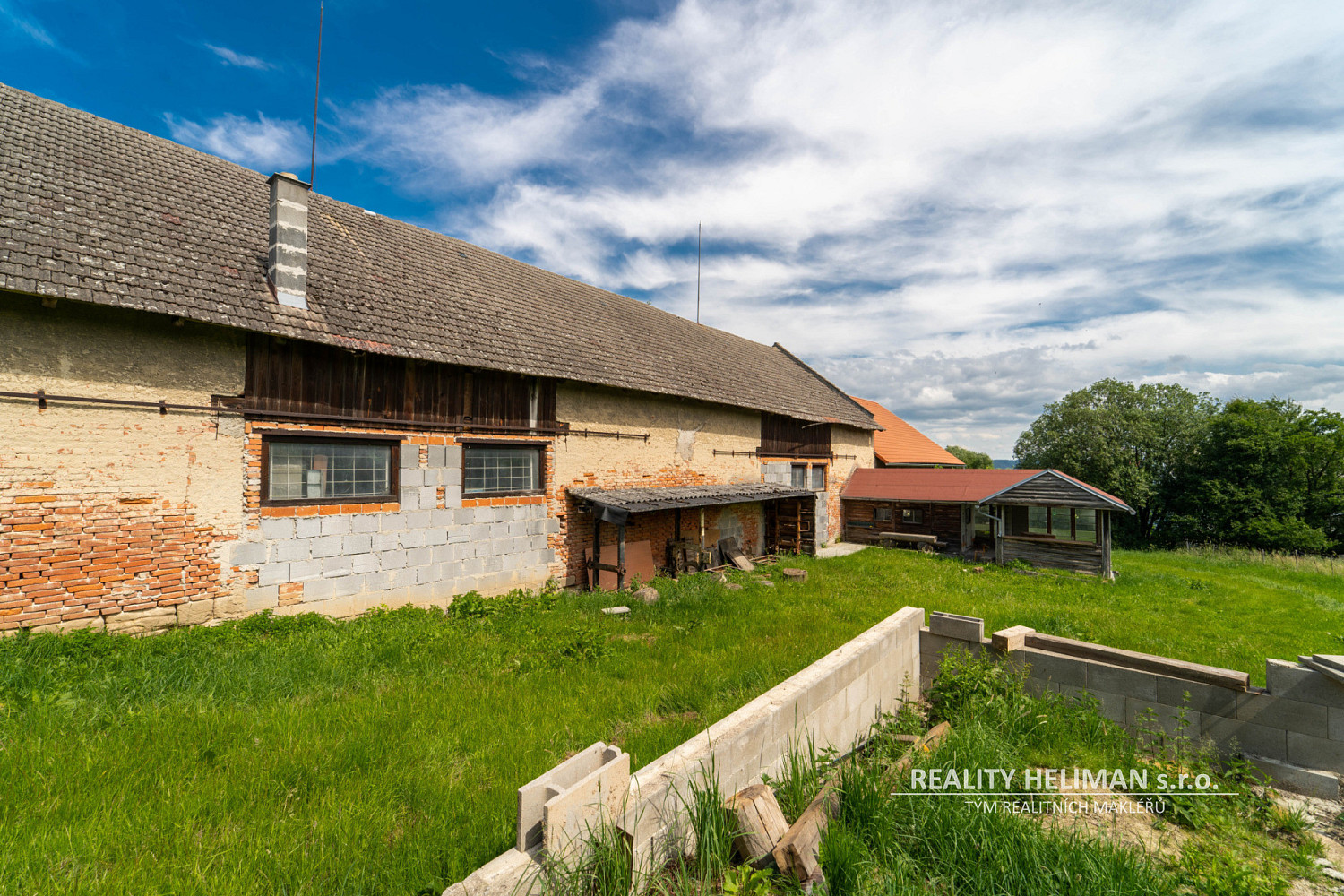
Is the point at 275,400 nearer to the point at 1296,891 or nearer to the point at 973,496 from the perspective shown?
the point at 1296,891

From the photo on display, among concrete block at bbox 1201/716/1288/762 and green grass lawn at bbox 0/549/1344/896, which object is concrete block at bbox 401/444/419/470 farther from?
concrete block at bbox 1201/716/1288/762

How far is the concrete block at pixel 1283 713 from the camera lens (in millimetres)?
5168

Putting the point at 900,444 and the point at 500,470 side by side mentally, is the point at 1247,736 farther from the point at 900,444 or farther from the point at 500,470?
the point at 900,444

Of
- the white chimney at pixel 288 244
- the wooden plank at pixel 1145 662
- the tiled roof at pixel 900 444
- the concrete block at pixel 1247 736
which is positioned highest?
Answer: the white chimney at pixel 288 244

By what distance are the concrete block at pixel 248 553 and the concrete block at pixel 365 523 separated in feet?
3.83

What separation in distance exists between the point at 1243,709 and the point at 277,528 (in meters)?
11.9

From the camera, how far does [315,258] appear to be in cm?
947

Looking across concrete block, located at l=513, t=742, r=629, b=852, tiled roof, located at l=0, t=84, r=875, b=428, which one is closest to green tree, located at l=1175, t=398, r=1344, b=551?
tiled roof, located at l=0, t=84, r=875, b=428

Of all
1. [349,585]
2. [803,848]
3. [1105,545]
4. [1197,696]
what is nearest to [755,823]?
[803,848]

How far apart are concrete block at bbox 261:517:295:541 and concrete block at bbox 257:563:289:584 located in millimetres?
386

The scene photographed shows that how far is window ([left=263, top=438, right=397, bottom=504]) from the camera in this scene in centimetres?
794

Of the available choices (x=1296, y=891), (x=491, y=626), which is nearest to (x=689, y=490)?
(x=491, y=626)

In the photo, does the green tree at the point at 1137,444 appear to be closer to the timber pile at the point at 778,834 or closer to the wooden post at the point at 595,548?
the wooden post at the point at 595,548

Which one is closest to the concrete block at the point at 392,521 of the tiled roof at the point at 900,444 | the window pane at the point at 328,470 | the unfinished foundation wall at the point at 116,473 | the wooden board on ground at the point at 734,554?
the window pane at the point at 328,470
